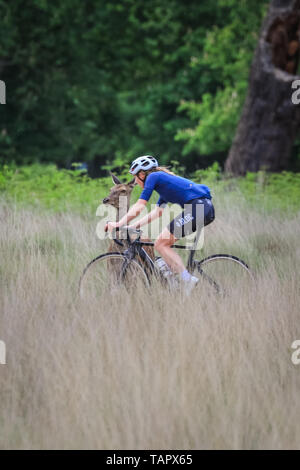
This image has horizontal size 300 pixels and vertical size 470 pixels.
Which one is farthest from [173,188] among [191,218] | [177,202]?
[191,218]

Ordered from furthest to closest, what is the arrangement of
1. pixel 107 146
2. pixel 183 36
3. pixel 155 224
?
pixel 107 146, pixel 183 36, pixel 155 224

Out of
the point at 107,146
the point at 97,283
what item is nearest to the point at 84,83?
the point at 107,146

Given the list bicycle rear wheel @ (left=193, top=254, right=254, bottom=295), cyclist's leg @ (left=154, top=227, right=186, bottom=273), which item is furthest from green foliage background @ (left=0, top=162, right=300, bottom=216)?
cyclist's leg @ (left=154, top=227, right=186, bottom=273)

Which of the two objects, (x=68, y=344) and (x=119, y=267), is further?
(x=119, y=267)

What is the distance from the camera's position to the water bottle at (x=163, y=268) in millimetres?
6294

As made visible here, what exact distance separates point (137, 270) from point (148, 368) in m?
1.99

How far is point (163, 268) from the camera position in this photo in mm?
6387

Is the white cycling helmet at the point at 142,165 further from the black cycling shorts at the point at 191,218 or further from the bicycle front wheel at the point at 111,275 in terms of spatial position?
the bicycle front wheel at the point at 111,275

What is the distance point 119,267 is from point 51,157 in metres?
18.9

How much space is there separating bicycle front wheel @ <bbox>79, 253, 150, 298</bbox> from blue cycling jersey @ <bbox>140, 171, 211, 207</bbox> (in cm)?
72

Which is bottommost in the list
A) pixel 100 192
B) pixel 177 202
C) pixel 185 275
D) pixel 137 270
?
pixel 185 275

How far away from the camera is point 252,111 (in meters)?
15.5

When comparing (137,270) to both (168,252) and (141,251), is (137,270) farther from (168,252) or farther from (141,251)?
(168,252)
